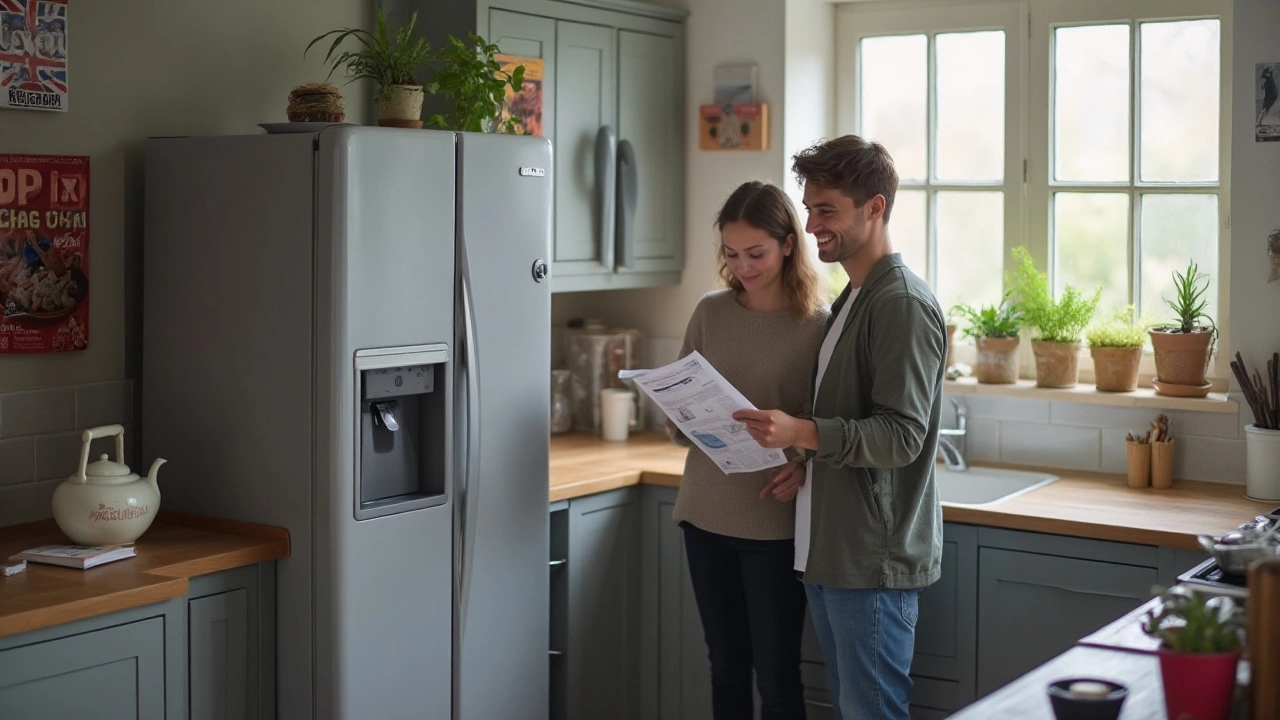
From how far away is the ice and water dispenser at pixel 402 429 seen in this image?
9.57 feet

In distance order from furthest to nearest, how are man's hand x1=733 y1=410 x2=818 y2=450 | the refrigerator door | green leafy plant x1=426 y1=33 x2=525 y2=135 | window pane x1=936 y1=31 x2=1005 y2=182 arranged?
window pane x1=936 y1=31 x2=1005 y2=182 → green leafy plant x1=426 y1=33 x2=525 y2=135 → the refrigerator door → man's hand x1=733 y1=410 x2=818 y2=450

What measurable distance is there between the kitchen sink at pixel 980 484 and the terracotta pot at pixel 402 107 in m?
1.77

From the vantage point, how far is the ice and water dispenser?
9.57ft

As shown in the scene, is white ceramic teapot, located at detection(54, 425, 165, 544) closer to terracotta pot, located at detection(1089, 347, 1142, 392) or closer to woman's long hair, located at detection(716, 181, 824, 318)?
woman's long hair, located at detection(716, 181, 824, 318)

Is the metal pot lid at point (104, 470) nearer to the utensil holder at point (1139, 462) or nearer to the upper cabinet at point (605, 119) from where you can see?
the upper cabinet at point (605, 119)

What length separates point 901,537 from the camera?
2.79m

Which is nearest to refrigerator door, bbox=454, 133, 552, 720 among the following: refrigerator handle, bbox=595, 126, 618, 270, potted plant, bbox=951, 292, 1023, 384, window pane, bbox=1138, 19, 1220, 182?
refrigerator handle, bbox=595, 126, 618, 270

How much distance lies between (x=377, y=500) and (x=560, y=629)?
85 cm

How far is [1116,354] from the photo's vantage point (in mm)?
3748

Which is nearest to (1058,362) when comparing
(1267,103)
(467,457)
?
(1267,103)

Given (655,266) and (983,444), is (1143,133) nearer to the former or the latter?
(983,444)

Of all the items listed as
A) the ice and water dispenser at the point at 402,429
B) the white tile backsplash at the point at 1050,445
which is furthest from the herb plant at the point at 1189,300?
the ice and water dispenser at the point at 402,429

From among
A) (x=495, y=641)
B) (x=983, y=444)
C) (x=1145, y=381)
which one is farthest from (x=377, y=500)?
(x=1145, y=381)

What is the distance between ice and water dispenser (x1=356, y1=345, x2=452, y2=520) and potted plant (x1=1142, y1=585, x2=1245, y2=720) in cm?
172
